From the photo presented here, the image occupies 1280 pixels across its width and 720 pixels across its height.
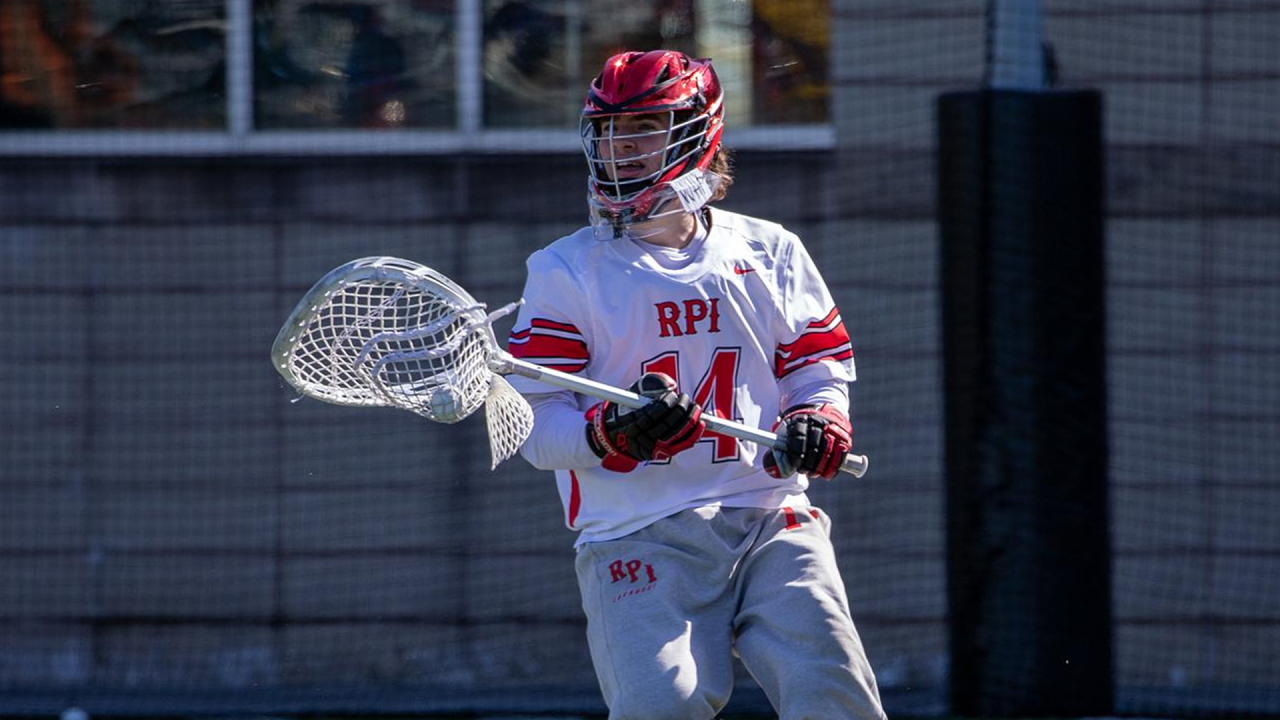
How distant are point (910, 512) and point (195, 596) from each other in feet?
9.69

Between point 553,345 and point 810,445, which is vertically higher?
point 553,345

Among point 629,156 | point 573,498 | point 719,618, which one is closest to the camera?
point 719,618

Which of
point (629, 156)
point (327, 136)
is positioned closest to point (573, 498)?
point (629, 156)

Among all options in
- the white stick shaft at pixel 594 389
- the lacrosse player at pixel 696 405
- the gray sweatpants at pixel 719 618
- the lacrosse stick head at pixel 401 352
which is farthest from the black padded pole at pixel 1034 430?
the lacrosse stick head at pixel 401 352

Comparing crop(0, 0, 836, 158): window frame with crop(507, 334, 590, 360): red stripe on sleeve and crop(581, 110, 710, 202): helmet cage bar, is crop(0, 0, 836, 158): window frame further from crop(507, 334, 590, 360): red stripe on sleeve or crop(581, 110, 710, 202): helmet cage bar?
crop(507, 334, 590, 360): red stripe on sleeve

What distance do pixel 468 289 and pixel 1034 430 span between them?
2.45 meters

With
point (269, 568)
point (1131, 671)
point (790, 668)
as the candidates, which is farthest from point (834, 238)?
point (790, 668)

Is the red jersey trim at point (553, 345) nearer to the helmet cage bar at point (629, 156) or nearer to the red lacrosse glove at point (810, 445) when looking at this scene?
the helmet cage bar at point (629, 156)

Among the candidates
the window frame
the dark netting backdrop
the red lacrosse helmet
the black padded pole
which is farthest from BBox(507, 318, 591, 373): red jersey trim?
the window frame

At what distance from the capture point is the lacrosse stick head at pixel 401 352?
376cm

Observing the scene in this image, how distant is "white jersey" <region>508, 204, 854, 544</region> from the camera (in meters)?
4.10

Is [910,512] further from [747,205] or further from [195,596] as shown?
[195,596]

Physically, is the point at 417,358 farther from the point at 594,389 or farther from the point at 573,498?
the point at 573,498

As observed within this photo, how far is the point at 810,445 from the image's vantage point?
3.87m
